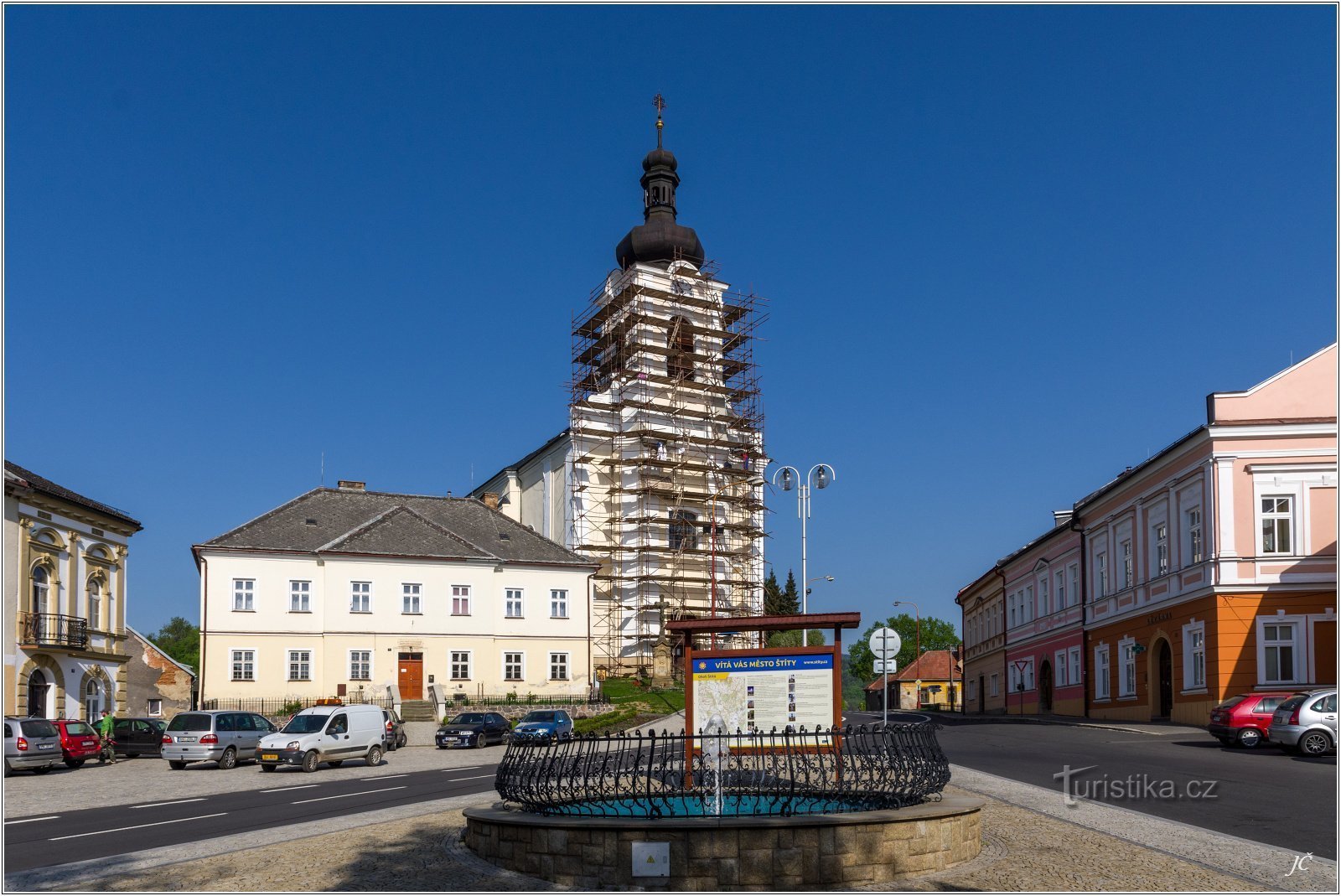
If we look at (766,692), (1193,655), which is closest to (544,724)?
(1193,655)

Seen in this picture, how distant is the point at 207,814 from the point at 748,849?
11845 millimetres

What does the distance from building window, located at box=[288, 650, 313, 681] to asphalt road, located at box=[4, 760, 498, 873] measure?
2666 cm

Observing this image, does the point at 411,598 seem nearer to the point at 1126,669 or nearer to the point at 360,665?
the point at 360,665

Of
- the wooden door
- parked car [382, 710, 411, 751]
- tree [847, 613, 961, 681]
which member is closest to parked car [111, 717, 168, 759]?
parked car [382, 710, 411, 751]

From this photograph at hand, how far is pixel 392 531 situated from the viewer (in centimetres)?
5838

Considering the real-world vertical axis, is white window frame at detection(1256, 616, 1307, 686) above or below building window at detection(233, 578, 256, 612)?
below

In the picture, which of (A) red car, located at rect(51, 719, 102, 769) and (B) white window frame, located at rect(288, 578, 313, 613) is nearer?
(A) red car, located at rect(51, 719, 102, 769)

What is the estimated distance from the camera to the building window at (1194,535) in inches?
1590

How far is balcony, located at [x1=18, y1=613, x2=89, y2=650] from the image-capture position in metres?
41.2

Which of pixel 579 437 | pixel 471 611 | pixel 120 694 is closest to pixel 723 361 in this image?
pixel 579 437

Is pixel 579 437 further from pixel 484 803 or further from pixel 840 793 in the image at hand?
pixel 840 793

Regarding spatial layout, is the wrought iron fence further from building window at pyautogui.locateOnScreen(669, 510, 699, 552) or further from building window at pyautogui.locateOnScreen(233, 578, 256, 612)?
building window at pyautogui.locateOnScreen(669, 510, 699, 552)

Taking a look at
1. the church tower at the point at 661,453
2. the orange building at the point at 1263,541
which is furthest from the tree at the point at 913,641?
the orange building at the point at 1263,541

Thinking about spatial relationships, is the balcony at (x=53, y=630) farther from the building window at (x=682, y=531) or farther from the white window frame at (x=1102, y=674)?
the white window frame at (x=1102, y=674)
